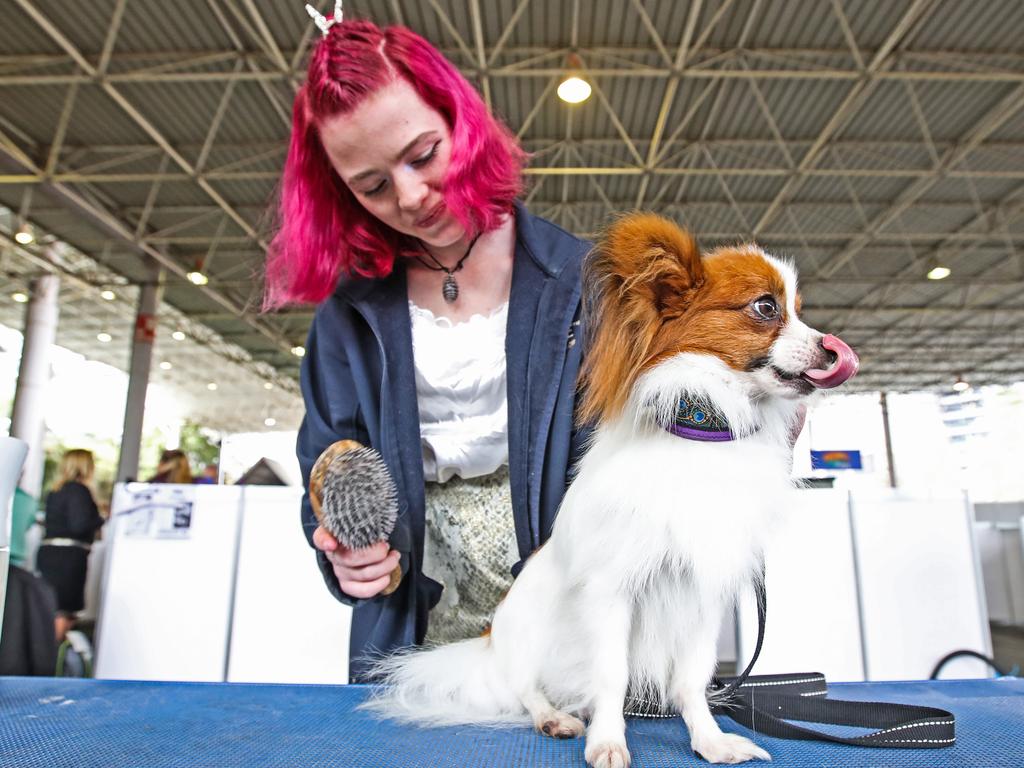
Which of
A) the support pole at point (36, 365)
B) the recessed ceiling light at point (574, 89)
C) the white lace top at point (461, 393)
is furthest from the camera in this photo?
the support pole at point (36, 365)

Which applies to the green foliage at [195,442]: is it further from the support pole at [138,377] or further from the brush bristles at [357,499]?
the brush bristles at [357,499]

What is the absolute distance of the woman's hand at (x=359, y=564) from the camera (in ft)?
4.09

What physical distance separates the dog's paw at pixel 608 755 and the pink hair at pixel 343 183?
981mm

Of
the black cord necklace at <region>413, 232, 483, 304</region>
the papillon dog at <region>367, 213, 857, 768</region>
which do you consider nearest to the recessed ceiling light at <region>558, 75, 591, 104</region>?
the black cord necklace at <region>413, 232, 483, 304</region>

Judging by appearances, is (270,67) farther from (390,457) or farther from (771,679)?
(771,679)

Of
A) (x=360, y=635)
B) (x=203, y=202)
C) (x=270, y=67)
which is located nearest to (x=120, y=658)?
(x=360, y=635)

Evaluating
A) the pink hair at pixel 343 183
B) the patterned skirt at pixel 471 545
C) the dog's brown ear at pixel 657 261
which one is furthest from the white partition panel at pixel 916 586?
the dog's brown ear at pixel 657 261

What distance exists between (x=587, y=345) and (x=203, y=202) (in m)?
11.8

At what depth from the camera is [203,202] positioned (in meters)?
11.5

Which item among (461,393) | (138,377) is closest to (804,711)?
(461,393)

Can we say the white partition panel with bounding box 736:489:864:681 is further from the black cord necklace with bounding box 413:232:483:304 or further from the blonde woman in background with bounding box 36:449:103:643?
the blonde woman in background with bounding box 36:449:103:643

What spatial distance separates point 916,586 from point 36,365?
41.3 feet

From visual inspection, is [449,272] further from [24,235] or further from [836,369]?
[24,235]

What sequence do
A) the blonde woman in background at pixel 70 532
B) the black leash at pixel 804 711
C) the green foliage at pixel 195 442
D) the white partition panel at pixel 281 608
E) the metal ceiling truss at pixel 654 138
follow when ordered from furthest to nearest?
the green foliage at pixel 195 442, the metal ceiling truss at pixel 654 138, the blonde woman in background at pixel 70 532, the white partition panel at pixel 281 608, the black leash at pixel 804 711
